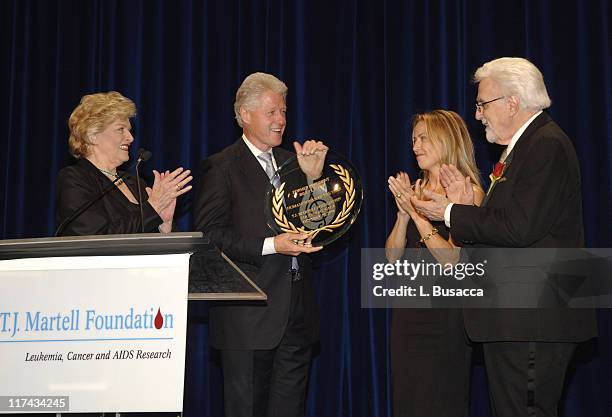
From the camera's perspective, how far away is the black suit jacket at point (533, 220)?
264 cm

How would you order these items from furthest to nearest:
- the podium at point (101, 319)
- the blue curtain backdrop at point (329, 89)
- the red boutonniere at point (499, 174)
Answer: the blue curtain backdrop at point (329, 89) → the red boutonniere at point (499, 174) → the podium at point (101, 319)

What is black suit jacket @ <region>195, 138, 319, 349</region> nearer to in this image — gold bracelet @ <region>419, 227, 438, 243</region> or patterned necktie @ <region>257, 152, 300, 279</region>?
patterned necktie @ <region>257, 152, 300, 279</region>

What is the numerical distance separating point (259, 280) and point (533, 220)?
1.17m

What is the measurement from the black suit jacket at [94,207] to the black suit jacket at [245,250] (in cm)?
28

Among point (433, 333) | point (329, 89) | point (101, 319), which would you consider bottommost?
point (433, 333)

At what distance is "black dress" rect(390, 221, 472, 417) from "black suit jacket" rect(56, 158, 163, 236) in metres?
1.23

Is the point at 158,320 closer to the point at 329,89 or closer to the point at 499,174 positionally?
the point at 499,174

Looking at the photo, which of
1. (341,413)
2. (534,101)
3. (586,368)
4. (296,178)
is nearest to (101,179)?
(296,178)

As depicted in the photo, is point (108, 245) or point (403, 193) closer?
point (108, 245)

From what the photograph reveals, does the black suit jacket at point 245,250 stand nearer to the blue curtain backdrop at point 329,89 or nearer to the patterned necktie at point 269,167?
the patterned necktie at point 269,167

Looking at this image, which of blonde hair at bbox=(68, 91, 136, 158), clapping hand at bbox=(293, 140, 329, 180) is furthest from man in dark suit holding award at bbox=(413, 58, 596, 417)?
blonde hair at bbox=(68, 91, 136, 158)

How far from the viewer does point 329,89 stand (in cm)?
467

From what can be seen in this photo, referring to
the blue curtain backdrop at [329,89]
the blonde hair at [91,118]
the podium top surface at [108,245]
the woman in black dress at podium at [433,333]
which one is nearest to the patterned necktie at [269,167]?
the woman in black dress at podium at [433,333]

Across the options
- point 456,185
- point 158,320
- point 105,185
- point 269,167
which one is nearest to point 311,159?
point 269,167
